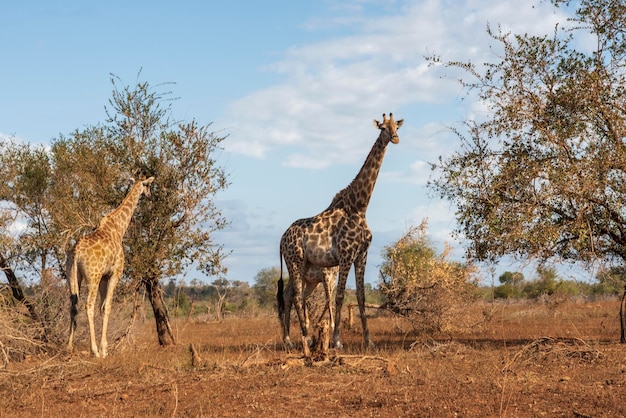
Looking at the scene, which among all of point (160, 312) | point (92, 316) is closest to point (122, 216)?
point (92, 316)

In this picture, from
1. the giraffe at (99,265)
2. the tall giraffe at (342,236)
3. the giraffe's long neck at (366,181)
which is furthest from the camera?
the giraffe's long neck at (366,181)

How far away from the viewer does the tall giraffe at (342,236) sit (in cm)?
1472

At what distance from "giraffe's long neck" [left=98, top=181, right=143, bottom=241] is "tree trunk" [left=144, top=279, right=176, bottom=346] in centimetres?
251

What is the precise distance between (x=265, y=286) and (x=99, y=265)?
36573 mm

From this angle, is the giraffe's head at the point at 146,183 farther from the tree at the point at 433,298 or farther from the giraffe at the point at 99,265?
the tree at the point at 433,298

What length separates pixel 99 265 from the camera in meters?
14.5

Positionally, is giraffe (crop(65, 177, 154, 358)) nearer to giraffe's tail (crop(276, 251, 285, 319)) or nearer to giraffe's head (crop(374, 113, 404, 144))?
giraffe's tail (crop(276, 251, 285, 319))

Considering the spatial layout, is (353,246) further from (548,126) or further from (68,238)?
(68,238)

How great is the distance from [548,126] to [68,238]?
10180mm

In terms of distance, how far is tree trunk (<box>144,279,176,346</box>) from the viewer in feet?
59.3

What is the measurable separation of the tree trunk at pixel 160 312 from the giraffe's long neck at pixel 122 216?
2.51 metres

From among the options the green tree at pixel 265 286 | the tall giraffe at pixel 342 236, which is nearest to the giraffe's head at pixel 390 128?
the tall giraffe at pixel 342 236

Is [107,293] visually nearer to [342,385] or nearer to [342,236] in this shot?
[342,236]

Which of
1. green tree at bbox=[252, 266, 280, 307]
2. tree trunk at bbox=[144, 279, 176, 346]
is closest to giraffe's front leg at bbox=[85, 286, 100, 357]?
tree trunk at bbox=[144, 279, 176, 346]
